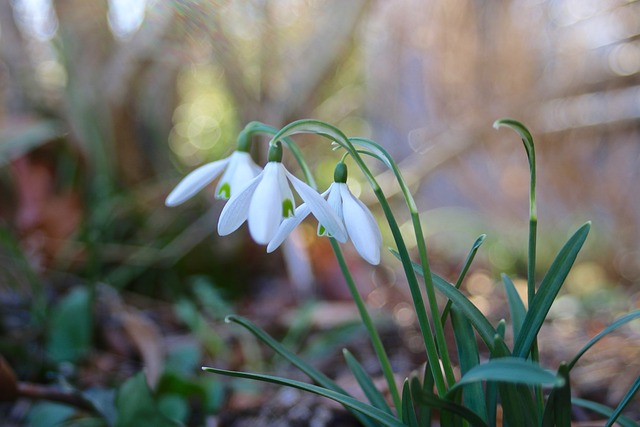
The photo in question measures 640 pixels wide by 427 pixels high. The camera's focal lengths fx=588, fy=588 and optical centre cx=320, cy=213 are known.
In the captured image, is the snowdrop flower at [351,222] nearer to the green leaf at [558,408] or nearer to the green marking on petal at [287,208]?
the green marking on petal at [287,208]

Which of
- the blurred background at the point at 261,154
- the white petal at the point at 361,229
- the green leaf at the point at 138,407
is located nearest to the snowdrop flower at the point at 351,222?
the white petal at the point at 361,229

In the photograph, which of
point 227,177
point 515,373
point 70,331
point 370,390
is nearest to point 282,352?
point 370,390

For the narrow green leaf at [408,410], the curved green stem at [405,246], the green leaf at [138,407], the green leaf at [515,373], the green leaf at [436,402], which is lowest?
the green leaf at [138,407]

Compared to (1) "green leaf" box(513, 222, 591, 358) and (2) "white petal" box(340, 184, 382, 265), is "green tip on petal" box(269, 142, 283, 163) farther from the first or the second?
(1) "green leaf" box(513, 222, 591, 358)

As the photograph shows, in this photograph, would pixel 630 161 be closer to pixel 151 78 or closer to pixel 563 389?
pixel 151 78

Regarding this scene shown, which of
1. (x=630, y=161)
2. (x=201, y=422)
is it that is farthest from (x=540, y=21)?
(x=201, y=422)

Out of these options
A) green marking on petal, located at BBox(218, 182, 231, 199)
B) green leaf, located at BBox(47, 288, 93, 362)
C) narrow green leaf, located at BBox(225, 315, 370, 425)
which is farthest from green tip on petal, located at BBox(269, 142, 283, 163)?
green leaf, located at BBox(47, 288, 93, 362)
